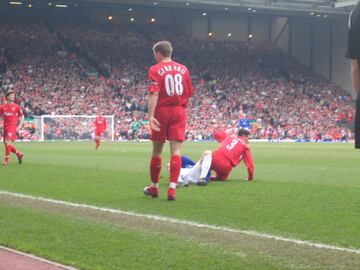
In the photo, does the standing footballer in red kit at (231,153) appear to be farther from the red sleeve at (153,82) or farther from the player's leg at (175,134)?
the red sleeve at (153,82)

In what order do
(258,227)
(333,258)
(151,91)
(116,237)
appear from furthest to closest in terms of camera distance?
(151,91) → (258,227) → (116,237) → (333,258)

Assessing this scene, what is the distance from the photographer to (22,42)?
54.8m

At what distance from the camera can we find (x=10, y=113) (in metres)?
18.5

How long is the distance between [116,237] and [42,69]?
156 feet

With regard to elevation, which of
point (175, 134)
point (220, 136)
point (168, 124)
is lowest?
point (220, 136)

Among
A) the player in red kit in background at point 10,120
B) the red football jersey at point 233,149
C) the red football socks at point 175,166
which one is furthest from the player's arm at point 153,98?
the player in red kit in background at point 10,120

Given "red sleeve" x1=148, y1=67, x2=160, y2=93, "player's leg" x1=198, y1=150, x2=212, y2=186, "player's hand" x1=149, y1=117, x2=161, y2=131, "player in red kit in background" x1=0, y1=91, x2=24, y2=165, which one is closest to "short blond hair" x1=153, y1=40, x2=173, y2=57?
"red sleeve" x1=148, y1=67, x2=160, y2=93

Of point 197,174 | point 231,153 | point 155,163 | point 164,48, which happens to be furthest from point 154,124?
point 231,153

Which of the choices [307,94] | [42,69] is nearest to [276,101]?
[307,94]

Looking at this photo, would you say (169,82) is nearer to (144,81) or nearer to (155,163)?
(155,163)

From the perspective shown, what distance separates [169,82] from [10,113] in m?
10.1

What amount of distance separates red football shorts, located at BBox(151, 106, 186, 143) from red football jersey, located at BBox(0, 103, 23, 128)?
32.2 feet

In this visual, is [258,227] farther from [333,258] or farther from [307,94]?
[307,94]

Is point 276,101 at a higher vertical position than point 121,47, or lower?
lower
